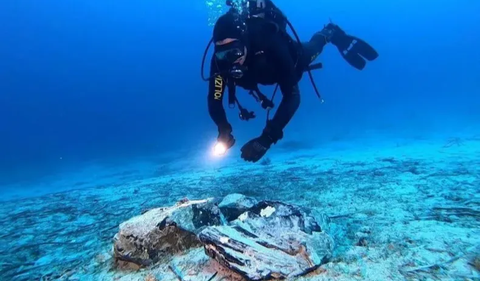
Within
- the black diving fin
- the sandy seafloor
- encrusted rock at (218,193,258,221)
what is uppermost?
the black diving fin

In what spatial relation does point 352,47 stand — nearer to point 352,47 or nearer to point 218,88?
point 352,47

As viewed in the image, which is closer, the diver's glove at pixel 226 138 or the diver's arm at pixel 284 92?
the diver's arm at pixel 284 92

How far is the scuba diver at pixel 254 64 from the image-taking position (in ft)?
12.0

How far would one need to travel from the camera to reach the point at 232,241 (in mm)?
2615

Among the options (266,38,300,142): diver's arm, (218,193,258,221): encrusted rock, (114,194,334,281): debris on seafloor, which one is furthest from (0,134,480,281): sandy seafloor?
(266,38,300,142): diver's arm

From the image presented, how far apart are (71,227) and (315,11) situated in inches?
4941

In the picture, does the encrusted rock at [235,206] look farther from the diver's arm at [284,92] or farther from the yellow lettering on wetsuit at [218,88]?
the yellow lettering on wetsuit at [218,88]

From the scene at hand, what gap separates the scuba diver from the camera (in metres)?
3.67

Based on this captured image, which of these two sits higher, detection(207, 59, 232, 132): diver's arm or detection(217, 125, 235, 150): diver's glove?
detection(207, 59, 232, 132): diver's arm

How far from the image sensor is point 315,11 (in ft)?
368

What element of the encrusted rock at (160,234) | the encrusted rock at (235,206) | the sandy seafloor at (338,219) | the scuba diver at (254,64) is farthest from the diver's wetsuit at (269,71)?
the sandy seafloor at (338,219)

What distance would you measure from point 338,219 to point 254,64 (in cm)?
259

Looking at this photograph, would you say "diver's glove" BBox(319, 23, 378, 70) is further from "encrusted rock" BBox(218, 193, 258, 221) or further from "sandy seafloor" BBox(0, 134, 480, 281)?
"encrusted rock" BBox(218, 193, 258, 221)

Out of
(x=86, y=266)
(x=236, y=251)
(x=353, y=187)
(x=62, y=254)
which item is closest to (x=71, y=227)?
(x=62, y=254)
